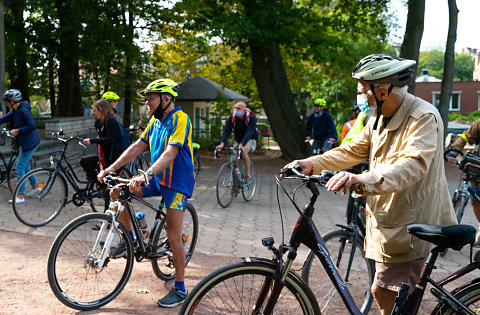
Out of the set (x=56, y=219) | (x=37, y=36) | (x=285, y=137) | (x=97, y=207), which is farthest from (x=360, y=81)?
(x=37, y=36)

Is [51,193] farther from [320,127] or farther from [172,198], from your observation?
[320,127]

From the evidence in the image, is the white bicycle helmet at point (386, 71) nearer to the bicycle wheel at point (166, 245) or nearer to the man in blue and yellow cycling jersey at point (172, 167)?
the man in blue and yellow cycling jersey at point (172, 167)

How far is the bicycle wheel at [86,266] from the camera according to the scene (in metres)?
4.32

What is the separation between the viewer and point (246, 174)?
1073cm

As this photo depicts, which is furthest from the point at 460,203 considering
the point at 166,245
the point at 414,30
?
the point at 414,30

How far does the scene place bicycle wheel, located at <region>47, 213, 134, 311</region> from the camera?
432cm

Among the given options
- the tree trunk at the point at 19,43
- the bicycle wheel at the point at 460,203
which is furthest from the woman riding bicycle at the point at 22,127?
the tree trunk at the point at 19,43

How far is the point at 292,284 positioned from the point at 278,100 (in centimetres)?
1432

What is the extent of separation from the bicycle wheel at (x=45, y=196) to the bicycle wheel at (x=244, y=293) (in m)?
5.28

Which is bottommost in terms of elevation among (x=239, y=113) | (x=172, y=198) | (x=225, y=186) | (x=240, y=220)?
(x=240, y=220)

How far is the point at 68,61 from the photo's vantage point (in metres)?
19.5

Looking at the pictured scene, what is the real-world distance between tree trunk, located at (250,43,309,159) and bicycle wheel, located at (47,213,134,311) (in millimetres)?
12654

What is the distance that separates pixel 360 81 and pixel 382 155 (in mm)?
443

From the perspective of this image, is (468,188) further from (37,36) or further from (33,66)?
(33,66)
